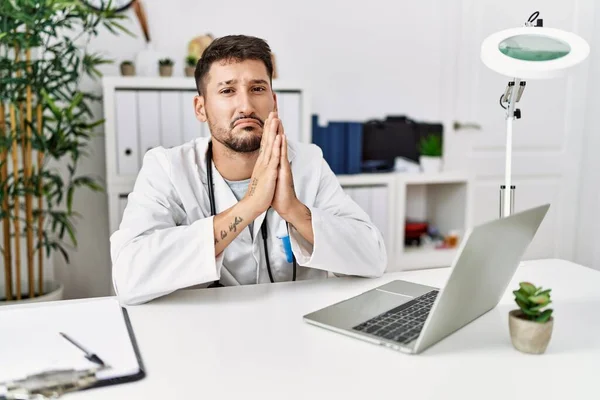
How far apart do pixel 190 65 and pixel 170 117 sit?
1.01 ft

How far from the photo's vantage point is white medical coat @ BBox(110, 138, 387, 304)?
4.06ft

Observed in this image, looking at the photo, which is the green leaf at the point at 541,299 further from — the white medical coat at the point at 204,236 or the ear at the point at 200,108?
the ear at the point at 200,108

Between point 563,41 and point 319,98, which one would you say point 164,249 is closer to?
point 563,41

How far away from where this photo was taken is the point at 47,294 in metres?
2.57

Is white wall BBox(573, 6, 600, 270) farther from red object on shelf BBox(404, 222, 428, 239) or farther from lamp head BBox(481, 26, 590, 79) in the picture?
lamp head BBox(481, 26, 590, 79)

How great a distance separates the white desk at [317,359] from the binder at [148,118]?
1.54m

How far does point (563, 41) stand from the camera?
1.08 m

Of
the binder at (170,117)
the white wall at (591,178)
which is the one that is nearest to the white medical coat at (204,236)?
the binder at (170,117)

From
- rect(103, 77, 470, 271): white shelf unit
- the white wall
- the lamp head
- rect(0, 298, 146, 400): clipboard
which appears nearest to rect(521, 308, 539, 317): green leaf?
the lamp head

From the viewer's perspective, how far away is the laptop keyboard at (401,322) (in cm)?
96

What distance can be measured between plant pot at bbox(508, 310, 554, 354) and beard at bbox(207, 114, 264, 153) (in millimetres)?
809

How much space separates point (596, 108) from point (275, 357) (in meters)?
3.40

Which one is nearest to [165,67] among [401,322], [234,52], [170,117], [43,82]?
[170,117]

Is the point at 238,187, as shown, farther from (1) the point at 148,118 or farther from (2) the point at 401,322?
(1) the point at 148,118
